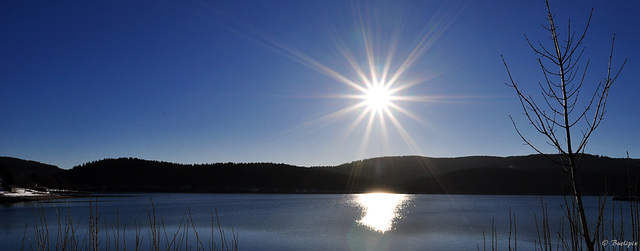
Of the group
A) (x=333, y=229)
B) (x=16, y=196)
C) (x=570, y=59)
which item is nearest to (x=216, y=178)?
(x=16, y=196)

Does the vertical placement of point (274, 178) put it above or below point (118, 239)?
A: below

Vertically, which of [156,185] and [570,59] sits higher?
[570,59]

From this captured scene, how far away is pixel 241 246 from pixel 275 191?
13738 centimetres

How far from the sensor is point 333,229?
28516mm

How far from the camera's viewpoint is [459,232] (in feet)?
87.8

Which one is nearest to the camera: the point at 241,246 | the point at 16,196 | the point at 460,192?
the point at 241,246

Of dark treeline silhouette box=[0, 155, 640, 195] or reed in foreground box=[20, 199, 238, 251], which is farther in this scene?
dark treeline silhouette box=[0, 155, 640, 195]

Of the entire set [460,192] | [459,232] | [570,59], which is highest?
[570,59]

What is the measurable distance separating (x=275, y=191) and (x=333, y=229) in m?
130

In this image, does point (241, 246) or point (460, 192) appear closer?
point (241, 246)

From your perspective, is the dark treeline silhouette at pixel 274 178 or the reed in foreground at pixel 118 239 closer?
the reed in foreground at pixel 118 239

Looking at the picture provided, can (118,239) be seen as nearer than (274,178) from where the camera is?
Yes

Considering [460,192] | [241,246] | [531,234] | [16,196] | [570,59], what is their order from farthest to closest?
1. [460,192]
2. [16,196]
3. [531,234]
4. [241,246]
5. [570,59]

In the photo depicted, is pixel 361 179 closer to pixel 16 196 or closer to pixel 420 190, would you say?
pixel 420 190
